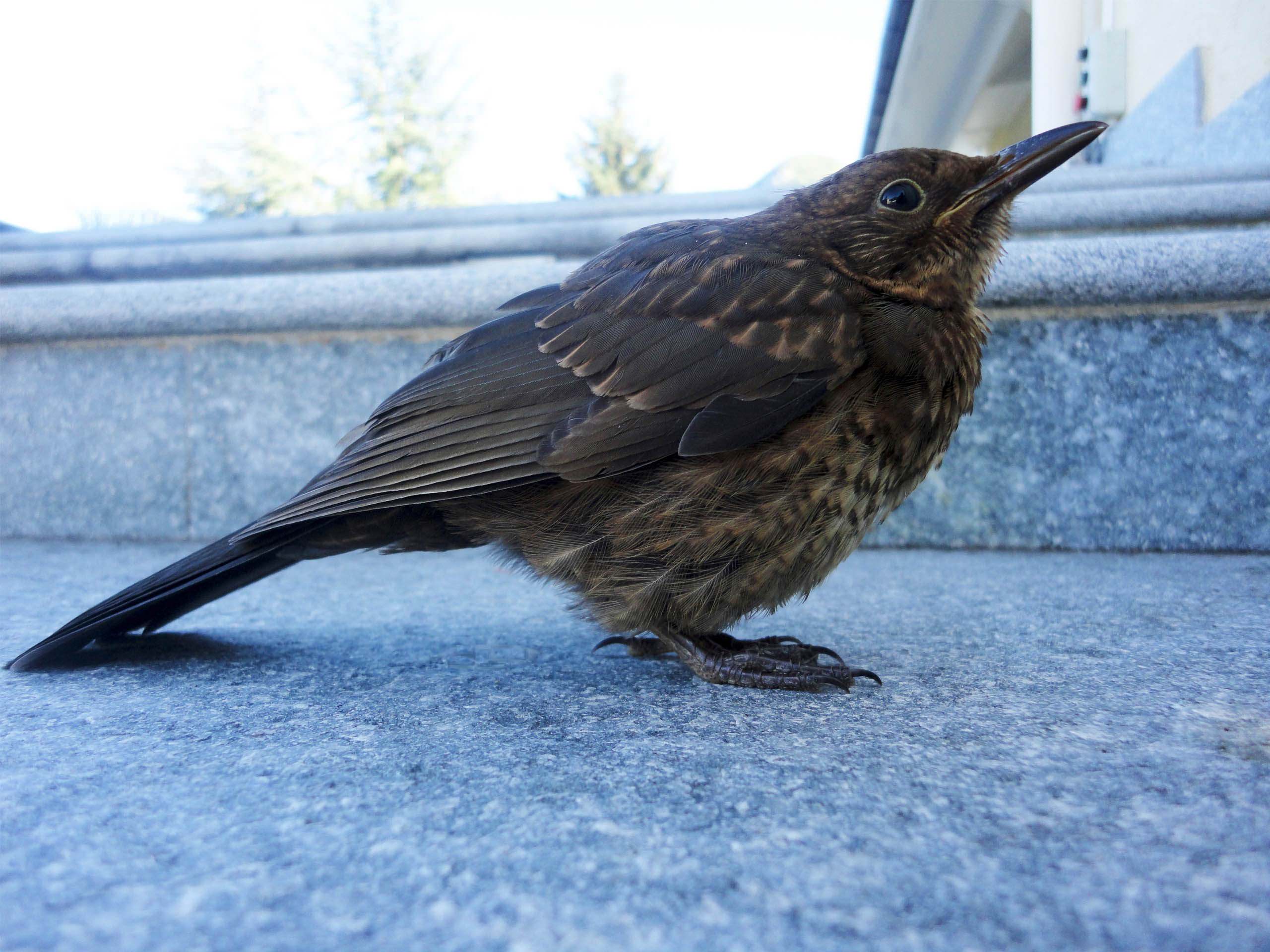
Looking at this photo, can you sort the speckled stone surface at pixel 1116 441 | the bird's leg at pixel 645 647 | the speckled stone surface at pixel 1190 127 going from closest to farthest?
the bird's leg at pixel 645 647 → the speckled stone surface at pixel 1116 441 → the speckled stone surface at pixel 1190 127

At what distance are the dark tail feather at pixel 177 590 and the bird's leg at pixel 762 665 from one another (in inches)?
36.2

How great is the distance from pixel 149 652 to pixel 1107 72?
6692mm

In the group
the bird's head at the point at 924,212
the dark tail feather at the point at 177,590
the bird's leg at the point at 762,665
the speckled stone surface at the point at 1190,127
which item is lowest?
the bird's leg at the point at 762,665

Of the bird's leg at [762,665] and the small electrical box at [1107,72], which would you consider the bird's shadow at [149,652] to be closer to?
the bird's leg at [762,665]

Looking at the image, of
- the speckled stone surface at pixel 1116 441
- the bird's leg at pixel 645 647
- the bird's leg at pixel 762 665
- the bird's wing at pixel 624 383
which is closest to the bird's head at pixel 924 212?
the bird's wing at pixel 624 383

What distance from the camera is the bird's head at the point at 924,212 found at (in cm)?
193

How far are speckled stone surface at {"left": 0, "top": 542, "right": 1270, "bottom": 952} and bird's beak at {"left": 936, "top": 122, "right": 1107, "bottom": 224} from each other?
1.05 metres

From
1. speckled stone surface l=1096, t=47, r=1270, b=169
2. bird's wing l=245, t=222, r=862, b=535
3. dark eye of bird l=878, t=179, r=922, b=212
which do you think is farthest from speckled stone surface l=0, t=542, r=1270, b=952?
speckled stone surface l=1096, t=47, r=1270, b=169

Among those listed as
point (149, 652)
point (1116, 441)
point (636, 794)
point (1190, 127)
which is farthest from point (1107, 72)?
point (149, 652)

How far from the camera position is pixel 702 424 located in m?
1.69

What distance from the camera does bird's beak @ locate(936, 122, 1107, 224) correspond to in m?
1.88

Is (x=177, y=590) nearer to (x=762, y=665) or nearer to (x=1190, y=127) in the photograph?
(x=762, y=665)

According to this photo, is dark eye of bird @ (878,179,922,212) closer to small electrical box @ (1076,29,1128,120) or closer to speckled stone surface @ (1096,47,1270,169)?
speckled stone surface @ (1096,47,1270,169)

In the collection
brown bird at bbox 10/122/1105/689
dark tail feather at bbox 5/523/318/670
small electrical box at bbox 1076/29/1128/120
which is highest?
small electrical box at bbox 1076/29/1128/120
